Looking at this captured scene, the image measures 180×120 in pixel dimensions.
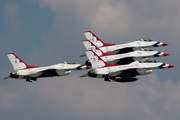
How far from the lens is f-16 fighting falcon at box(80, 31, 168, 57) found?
104 m

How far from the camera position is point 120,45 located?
10400cm

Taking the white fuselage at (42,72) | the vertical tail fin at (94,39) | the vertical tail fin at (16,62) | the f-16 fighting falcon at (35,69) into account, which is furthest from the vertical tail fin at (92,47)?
the vertical tail fin at (16,62)

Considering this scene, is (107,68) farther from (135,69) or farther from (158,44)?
(158,44)

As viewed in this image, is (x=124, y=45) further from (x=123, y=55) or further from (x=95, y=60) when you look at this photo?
(x=95, y=60)

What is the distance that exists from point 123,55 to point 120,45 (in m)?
5.81

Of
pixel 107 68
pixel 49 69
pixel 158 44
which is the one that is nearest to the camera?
pixel 107 68

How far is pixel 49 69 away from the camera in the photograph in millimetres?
98312

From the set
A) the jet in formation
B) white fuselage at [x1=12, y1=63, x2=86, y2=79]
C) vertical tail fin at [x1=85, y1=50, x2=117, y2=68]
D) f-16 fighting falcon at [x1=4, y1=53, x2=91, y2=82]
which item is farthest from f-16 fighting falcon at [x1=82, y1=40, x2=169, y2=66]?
white fuselage at [x1=12, y1=63, x2=86, y2=79]

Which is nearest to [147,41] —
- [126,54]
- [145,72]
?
[126,54]

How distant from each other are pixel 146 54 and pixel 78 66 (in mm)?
13236

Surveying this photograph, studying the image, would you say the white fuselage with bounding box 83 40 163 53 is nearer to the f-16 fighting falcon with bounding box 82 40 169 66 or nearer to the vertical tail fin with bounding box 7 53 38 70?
the f-16 fighting falcon with bounding box 82 40 169 66

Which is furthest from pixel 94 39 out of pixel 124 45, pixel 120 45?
pixel 124 45

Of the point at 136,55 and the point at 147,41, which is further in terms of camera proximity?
the point at 147,41

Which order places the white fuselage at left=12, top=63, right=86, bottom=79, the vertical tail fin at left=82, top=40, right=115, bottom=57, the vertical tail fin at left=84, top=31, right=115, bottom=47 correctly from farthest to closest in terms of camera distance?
the vertical tail fin at left=84, top=31, right=115, bottom=47 → the vertical tail fin at left=82, top=40, right=115, bottom=57 → the white fuselage at left=12, top=63, right=86, bottom=79
